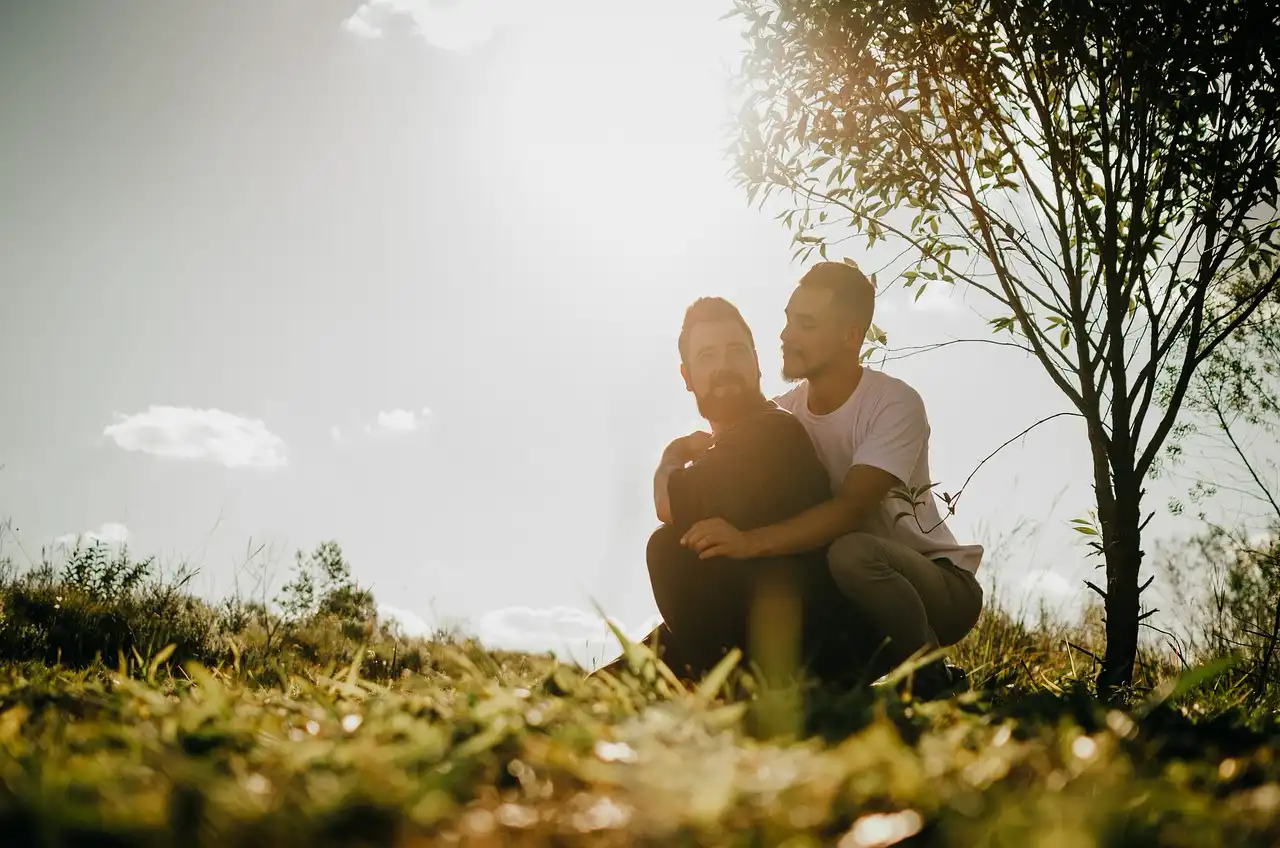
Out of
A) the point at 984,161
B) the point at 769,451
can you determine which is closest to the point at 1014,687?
the point at 769,451

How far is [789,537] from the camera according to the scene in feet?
10.5

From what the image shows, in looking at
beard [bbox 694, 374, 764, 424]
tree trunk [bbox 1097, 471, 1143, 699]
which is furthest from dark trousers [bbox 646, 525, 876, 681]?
tree trunk [bbox 1097, 471, 1143, 699]

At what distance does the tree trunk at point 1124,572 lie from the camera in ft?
13.8

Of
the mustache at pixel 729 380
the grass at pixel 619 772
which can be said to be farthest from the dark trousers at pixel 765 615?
the grass at pixel 619 772

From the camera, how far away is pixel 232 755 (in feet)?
4.42

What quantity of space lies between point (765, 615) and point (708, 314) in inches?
56.6

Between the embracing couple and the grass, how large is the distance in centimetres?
119

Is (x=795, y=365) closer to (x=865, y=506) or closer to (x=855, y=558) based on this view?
(x=865, y=506)

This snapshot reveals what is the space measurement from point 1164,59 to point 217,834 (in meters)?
4.80

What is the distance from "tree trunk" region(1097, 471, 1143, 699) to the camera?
421cm

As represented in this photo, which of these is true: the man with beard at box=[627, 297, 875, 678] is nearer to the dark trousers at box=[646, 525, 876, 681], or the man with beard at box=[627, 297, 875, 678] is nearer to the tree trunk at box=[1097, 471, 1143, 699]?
the dark trousers at box=[646, 525, 876, 681]

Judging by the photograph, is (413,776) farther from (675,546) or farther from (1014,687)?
(1014,687)

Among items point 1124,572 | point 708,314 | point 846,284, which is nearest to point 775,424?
point 708,314

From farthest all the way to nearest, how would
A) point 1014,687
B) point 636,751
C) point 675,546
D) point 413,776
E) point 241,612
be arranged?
point 241,612
point 1014,687
point 675,546
point 636,751
point 413,776
